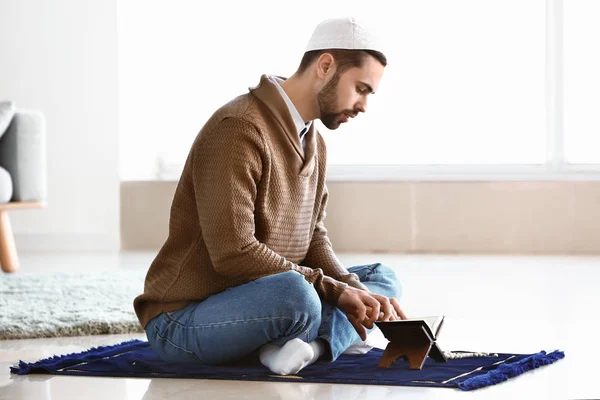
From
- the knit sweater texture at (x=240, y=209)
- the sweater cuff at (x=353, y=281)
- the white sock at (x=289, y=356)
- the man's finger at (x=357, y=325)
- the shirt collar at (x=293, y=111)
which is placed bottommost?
the white sock at (x=289, y=356)

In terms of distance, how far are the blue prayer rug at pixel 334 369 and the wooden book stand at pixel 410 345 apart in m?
0.02

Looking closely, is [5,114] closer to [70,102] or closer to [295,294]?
[70,102]

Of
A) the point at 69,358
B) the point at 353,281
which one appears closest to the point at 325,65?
the point at 353,281

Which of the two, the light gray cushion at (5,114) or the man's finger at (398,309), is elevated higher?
the light gray cushion at (5,114)

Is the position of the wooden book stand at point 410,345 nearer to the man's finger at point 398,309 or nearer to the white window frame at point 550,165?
the man's finger at point 398,309

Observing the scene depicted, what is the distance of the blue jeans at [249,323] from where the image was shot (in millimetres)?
1960

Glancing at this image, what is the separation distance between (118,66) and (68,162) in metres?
0.60

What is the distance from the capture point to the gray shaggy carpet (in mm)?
2727

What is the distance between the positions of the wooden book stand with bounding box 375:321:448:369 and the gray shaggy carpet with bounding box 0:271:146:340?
0.88 metres

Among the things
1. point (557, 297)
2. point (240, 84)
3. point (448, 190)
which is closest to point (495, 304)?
point (557, 297)

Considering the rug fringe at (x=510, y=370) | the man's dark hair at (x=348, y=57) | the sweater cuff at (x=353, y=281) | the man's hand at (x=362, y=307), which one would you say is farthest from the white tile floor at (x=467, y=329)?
the man's dark hair at (x=348, y=57)

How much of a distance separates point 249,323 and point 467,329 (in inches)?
37.8

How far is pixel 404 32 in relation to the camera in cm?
550

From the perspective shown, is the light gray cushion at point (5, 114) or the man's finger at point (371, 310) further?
the light gray cushion at point (5, 114)
